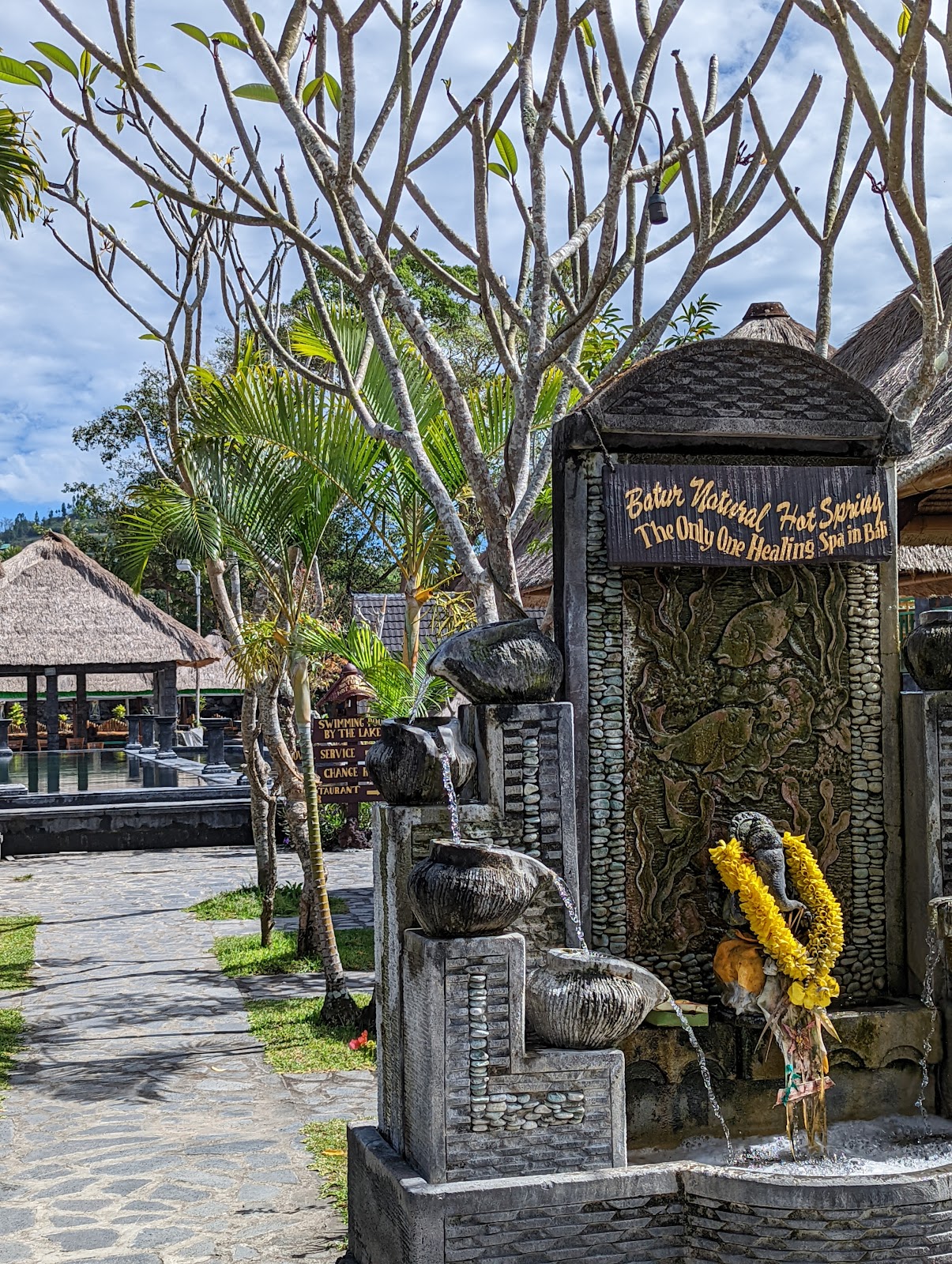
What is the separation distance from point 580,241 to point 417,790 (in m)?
3.82

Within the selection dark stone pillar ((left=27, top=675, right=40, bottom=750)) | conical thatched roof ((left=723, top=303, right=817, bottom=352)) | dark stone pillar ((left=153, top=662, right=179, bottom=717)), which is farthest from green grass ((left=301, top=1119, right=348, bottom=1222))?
dark stone pillar ((left=27, top=675, right=40, bottom=750))

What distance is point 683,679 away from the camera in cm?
477

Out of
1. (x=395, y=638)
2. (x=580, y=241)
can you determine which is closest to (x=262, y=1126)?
(x=580, y=241)

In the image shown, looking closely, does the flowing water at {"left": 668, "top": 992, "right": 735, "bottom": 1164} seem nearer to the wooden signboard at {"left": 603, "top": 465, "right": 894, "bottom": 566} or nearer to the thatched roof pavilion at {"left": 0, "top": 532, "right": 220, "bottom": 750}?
the wooden signboard at {"left": 603, "top": 465, "right": 894, "bottom": 566}

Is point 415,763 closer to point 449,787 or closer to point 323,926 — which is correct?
point 449,787

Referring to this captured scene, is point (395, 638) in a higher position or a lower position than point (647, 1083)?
higher

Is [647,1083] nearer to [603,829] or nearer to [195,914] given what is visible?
[603,829]

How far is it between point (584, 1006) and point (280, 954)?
22.1 feet

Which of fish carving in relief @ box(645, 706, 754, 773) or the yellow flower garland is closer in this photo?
the yellow flower garland

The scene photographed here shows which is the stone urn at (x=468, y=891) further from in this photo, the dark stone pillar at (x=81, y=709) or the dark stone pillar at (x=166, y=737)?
the dark stone pillar at (x=81, y=709)

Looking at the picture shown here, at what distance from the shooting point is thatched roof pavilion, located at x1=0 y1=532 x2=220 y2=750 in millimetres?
28234

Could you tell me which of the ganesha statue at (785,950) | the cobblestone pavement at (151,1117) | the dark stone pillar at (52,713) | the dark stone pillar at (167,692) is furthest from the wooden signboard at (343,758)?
the dark stone pillar at (52,713)

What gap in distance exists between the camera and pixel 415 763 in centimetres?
419

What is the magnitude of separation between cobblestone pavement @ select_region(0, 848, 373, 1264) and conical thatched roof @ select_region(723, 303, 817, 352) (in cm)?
655
